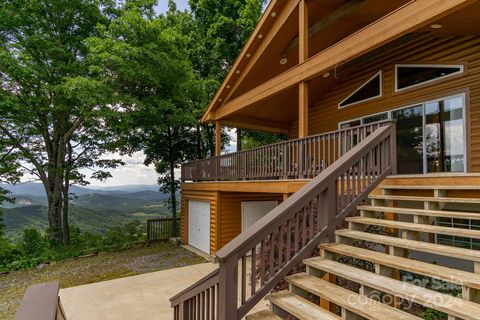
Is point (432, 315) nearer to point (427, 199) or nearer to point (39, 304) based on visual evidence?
point (427, 199)

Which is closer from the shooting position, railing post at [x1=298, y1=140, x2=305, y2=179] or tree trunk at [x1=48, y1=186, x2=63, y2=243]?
railing post at [x1=298, y1=140, x2=305, y2=179]

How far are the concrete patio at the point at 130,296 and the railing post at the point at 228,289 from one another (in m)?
3.20

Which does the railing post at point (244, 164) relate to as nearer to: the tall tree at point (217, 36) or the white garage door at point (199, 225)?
the white garage door at point (199, 225)

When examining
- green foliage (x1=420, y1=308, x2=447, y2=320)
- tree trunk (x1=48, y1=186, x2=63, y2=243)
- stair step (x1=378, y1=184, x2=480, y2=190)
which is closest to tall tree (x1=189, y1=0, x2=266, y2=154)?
→ tree trunk (x1=48, y1=186, x2=63, y2=243)

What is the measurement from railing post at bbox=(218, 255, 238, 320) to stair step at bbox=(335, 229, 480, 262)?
1.66 m

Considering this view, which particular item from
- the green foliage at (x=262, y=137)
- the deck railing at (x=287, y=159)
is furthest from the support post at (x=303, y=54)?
the green foliage at (x=262, y=137)

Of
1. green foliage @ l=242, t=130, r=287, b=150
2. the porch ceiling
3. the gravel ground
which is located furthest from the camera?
green foliage @ l=242, t=130, r=287, b=150

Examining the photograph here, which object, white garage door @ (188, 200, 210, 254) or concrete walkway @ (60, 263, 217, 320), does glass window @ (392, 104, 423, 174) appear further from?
white garage door @ (188, 200, 210, 254)

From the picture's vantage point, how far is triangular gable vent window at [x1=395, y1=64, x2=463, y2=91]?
6.19 meters

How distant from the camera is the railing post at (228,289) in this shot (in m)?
2.42

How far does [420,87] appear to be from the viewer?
22.1ft

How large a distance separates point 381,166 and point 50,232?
13829 millimetres

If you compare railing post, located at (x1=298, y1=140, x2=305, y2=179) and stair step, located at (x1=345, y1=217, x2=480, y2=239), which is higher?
railing post, located at (x1=298, y1=140, x2=305, y2=179)

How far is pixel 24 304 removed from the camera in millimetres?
2111
